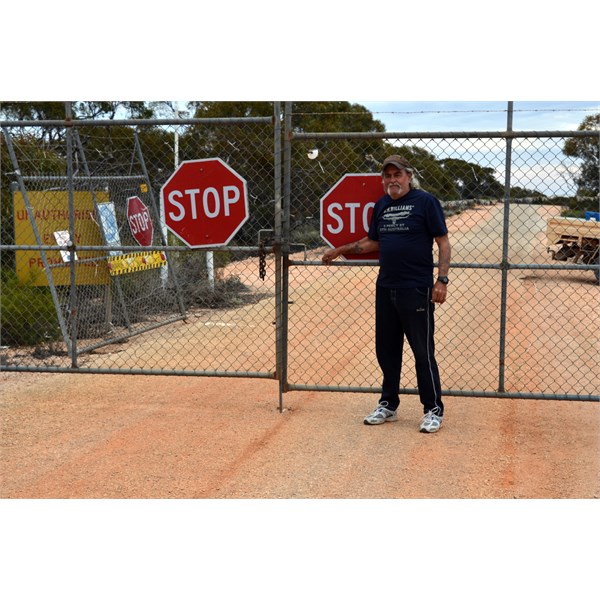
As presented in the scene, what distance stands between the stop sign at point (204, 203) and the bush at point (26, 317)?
4.10 meters

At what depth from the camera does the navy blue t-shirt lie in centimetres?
698

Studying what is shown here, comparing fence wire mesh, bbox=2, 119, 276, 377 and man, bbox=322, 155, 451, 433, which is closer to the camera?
man, bbox=322, 155, 451, 433

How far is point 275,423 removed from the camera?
7.59 metres

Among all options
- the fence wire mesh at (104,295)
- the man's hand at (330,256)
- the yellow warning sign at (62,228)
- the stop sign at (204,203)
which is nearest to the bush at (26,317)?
the fence wire mesh at (104,295)

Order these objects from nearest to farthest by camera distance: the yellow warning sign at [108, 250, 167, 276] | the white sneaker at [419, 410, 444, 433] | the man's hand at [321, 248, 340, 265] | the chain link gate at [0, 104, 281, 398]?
the white sneaker at [419, 410, 444, 433]
the man's hand at [321, 248, 340, 265]
the chain link gate at [0, 104, 281, 398]
the yellow warning sign at [108, 250, 167, 276]

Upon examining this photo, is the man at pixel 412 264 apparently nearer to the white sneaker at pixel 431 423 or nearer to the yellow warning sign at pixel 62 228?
the white sneaker at pixel 431 423

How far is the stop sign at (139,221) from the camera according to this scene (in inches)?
425

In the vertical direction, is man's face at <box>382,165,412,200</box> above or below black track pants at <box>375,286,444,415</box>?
above

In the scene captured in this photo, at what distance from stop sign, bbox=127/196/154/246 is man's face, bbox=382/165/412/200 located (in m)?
4.55

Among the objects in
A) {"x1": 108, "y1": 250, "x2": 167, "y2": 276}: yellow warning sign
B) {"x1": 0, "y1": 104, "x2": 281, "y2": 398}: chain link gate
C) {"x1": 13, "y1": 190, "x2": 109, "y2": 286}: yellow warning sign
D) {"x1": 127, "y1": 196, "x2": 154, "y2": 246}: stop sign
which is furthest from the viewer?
{"x1": 108, "y1": 250, "x2": 167, "y2": 276}: yellow warning sign

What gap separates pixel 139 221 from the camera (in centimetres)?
1099

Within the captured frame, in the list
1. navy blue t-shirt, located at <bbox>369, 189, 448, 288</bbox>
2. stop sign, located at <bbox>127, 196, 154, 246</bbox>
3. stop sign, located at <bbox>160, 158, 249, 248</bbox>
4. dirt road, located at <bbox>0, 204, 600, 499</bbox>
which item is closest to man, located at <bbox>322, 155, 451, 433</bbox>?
navy blue t-shirt, located at <bbox>369, 189, 448, 288</bbox>

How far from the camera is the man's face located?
701cm

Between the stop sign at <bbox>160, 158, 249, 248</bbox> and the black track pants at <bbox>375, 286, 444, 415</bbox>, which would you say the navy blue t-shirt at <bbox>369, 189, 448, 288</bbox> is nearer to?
the black track pants at <bbox>375, 286, 444, 415</bbox>
